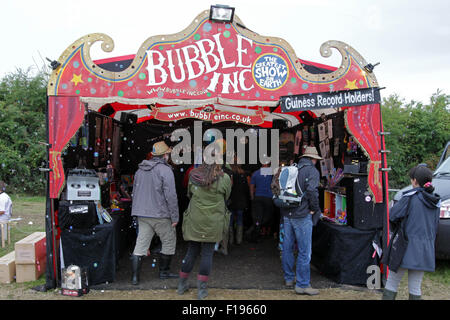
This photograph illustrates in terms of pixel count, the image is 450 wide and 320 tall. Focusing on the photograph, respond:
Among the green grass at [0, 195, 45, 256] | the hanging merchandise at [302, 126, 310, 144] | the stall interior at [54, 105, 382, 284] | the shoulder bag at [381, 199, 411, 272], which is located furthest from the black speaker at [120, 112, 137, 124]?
the shoulder bag at [381, 199, 411, 272]

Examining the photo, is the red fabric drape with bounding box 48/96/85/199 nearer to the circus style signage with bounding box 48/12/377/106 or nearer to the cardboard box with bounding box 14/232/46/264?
the circus style signage with bounding box 48/12/377/106

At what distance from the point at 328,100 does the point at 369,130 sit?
2.45ft

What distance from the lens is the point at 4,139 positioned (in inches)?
595

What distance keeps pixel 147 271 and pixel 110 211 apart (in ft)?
3.95

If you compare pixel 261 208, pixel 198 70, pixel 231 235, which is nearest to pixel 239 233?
pixel 231 235

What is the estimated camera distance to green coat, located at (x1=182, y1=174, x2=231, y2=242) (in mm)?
4230

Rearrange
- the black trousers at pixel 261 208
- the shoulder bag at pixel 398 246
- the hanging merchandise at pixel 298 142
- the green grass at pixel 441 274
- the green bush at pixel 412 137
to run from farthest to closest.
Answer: the green bush at pixel 412 137
the hanging merchandise at pixel 298 142
the black trousers at pixel 261 208
the green grass at pixel 441 274
the shoulder bag at pixel 398 246

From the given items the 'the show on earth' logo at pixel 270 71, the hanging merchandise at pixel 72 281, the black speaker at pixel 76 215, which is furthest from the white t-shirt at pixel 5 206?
the 'the show on earth' logo at pixel 270 71

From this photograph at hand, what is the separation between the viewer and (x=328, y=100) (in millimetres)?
4621

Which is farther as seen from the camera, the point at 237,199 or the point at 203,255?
the point at 237,199

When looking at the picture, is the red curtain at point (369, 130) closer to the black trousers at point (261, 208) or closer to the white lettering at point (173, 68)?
the white lettering at point (173, 68)

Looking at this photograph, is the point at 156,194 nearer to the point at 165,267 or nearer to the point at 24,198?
the point at 165,267

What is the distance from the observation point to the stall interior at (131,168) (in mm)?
4777

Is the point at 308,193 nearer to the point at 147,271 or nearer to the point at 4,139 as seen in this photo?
the point at 147,271
